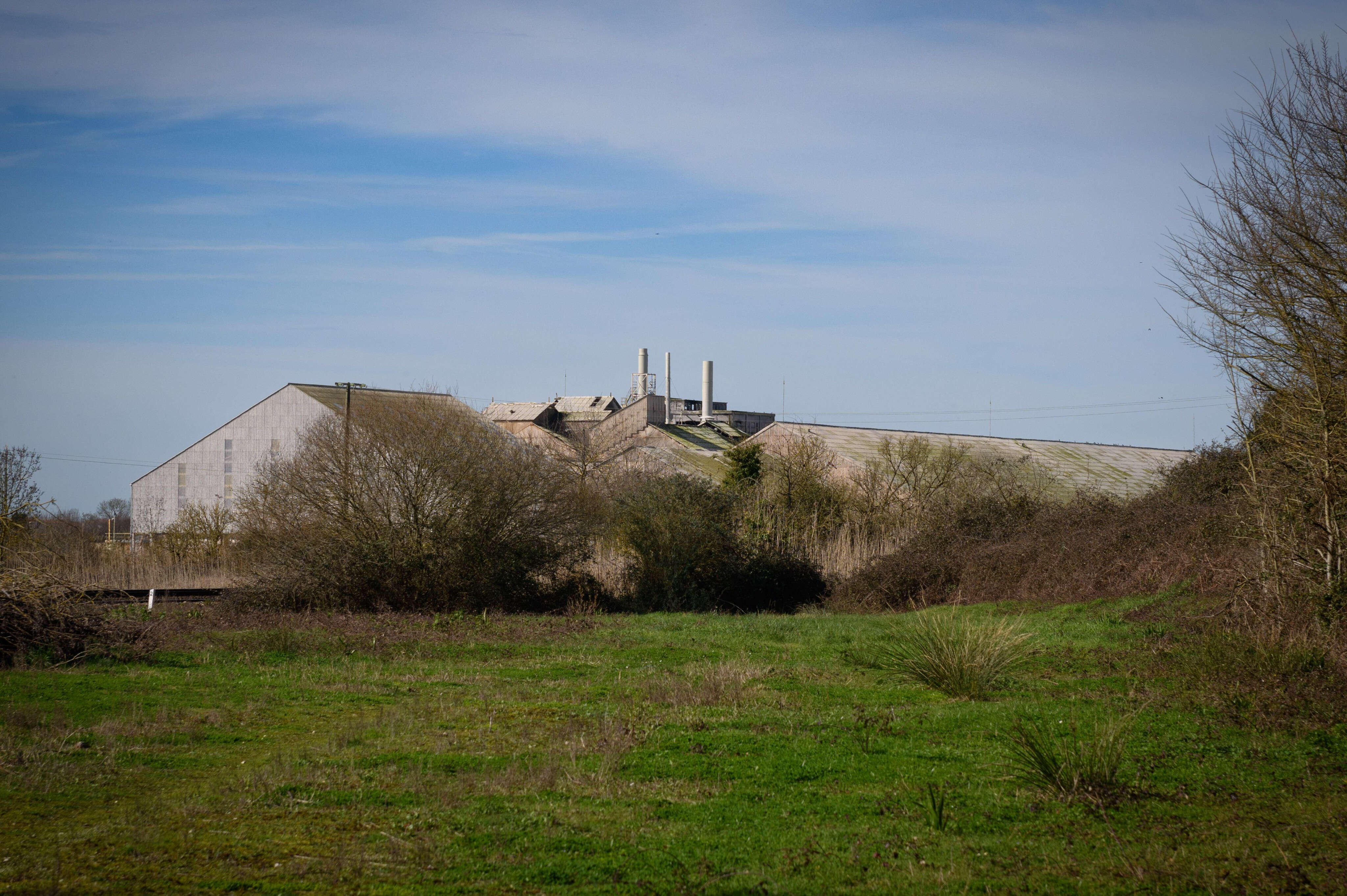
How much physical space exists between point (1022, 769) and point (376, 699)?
7.14m

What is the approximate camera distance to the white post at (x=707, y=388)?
59.9 metres

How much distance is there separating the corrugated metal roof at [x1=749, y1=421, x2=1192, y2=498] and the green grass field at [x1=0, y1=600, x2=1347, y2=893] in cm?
2719

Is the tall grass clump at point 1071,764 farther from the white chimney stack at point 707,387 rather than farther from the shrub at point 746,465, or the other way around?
the white chimney stack at point 707,387

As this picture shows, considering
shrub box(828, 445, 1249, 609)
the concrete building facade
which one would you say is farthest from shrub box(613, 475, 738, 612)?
the concrete building facade

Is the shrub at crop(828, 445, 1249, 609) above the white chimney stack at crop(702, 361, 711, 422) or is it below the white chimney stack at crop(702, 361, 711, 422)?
below

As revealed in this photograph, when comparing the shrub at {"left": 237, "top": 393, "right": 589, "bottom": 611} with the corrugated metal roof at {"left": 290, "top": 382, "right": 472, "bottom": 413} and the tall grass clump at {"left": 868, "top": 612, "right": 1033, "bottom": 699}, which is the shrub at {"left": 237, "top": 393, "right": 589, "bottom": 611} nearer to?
the corrugated metal roof at {"left": 290, "top": 382, "right": 472, "bottom": 413}

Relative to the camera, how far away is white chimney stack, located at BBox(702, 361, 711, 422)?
2362 inches

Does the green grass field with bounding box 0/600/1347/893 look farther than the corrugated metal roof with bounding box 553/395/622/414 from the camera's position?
No

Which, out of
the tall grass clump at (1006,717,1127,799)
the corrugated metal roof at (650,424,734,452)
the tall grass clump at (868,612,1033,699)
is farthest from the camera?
the corrugated metal roof at (650,424,734,452)

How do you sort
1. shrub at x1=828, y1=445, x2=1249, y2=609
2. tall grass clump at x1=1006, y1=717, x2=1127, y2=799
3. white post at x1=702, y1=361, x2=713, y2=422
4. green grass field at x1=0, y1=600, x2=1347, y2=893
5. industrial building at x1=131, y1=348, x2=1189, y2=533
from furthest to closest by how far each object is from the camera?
white post at x1=702, y1=361, x2=713, y2=422, industrial building at x1=131, y1=348, x2=1189, y2=533, shrub at x1=828, y1=445, x2=1249, y2=609, tall grass clump at x1=1006, y1=717, x2=1127, y2=799, green grass field at x1=0, y1=600, x2=1347, y2=893

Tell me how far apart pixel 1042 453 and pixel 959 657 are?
3954cm

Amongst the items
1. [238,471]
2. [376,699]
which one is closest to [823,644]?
[376,699]

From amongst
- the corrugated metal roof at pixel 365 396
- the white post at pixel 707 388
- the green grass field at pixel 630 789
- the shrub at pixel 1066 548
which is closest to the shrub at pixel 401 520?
the corrugated metal roof at pixel 365 396

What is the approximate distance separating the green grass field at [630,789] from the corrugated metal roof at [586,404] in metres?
66.1
